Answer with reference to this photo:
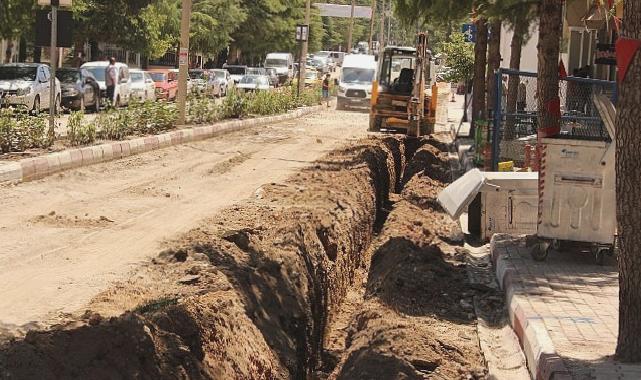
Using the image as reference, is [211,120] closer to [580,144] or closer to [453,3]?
[453,3]

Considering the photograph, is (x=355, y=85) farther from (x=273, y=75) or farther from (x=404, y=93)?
(x=404, y=93)

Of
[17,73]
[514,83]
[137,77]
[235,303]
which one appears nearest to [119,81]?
[137,77]

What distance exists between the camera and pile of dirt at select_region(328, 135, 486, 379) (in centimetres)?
741

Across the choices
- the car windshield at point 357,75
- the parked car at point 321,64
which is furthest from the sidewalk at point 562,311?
the parked car at point 321,64

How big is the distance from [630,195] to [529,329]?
1672mm

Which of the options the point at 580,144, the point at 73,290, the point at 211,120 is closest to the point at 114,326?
the point at 73,290

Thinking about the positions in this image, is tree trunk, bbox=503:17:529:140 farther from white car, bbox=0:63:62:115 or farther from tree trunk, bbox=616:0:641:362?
white car, bbox=0:63:62:115

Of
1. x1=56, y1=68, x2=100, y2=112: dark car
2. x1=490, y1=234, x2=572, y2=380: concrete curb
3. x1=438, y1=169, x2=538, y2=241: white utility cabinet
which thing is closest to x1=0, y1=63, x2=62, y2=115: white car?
x1=56, y1=68, x2=100, y2=112: dark car

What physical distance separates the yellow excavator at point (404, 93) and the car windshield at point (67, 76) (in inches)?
362

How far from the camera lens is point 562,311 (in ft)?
29.1

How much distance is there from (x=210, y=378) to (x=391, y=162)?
16819mm

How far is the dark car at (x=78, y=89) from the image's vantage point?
31.7 m

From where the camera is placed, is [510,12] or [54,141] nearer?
[510,12]

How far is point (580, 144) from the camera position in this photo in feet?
35.1
